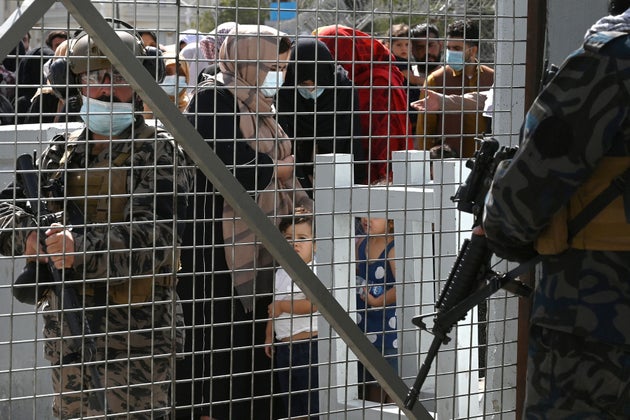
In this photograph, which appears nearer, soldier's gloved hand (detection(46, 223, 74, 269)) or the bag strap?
the bag strap

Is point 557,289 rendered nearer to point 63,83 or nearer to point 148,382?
point 148,382

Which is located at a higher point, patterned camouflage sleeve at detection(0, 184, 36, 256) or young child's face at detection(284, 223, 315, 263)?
patterned camouflage sleeve at detection(0, 184, 36, 256)

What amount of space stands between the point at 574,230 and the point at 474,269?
0.38 meters

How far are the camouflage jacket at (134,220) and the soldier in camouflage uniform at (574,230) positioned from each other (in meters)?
1.03

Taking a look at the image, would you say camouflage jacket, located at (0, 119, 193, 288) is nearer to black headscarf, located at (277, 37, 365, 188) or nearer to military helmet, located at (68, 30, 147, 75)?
military helmet, located at (68, 30, 147, 75)

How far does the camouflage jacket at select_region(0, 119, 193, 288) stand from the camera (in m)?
3.26

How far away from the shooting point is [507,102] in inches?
153

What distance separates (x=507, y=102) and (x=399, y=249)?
0.68 meters

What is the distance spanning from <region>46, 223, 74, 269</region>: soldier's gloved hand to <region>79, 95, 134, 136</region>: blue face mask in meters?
0.35

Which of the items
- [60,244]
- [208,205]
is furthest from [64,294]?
[208,205]

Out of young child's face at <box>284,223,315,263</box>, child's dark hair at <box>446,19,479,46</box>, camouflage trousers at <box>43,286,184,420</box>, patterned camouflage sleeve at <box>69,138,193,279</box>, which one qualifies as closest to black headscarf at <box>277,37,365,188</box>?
young child's face at <box>284,223,315,263</box>

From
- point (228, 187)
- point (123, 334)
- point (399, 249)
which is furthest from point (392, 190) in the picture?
point (123, 334)

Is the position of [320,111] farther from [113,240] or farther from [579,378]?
[579,378]

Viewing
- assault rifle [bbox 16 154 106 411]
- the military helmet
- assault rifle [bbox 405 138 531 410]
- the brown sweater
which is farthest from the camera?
the brown sweater
